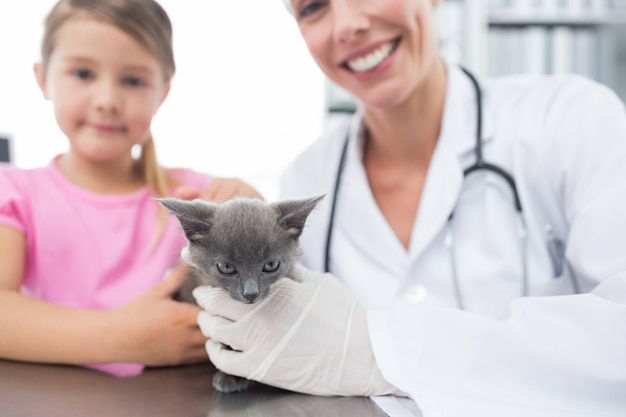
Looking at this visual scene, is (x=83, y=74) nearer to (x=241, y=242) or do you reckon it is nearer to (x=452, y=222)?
(x=241, y=242)

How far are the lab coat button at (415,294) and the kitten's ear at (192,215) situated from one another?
0.48 m

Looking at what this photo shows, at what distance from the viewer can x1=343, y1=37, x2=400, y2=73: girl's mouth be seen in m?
1.12

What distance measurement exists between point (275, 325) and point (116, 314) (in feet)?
0.99

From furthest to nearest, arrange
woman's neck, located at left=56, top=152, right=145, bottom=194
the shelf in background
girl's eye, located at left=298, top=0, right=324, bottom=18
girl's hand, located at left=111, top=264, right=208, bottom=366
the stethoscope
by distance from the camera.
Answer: the shelf in background < woman's neck, located at left=56, top=152, right=145, bottom=194 < girl's eye, located at left=298, top=0, right=324, bottom=18 < the stethoscope < girl's hand, located at left=111, top=264, right=208, bottom=366

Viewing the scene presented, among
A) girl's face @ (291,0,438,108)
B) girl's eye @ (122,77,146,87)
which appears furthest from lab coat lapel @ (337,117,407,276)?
girl's eye @ (122,77,146,87)

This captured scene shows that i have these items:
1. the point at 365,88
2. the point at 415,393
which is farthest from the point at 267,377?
the point at 365,88

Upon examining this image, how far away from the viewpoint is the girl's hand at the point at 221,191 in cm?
105

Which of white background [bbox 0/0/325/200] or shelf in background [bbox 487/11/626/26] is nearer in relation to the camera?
white background [bbox 0/0/325/200]

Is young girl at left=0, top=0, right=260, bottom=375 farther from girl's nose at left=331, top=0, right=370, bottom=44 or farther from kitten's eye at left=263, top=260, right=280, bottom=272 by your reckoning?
girl's nose at left=331, top=0, right=370, bottom=44

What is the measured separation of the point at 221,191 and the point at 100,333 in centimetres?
35

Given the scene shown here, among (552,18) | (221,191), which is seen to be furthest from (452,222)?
(552,18)

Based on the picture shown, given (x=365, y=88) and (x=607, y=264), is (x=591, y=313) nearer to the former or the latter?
(x=607, y=264)

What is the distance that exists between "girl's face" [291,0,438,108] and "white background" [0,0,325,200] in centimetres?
82

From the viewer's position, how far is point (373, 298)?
1.15m
